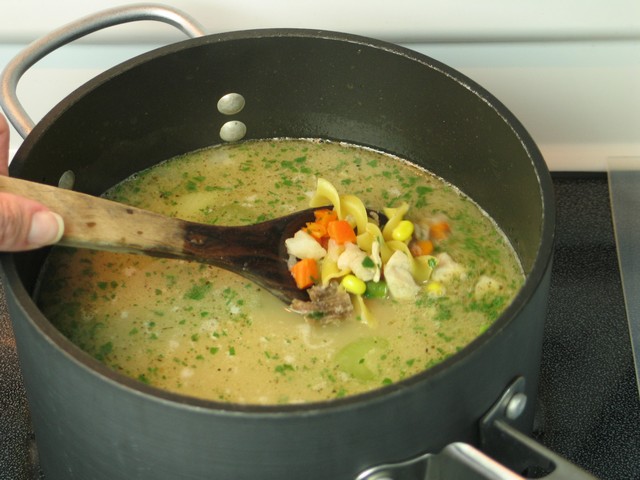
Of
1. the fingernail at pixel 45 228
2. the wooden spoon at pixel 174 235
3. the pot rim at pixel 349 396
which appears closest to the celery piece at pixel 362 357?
the wooden spoon at pixel 174 235

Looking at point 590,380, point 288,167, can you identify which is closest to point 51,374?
point 288,167

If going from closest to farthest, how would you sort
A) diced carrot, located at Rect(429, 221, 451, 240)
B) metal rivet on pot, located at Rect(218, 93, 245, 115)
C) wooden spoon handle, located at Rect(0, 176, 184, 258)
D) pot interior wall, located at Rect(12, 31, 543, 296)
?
wooden spoon handle, located at Rect(0, 176, 184, 258)
pot interior wall, located at Rect(12, 31, 543, 296)
diced carrot, located at Rect(429, 221, 451, 240)
metal rivet on pot, located at Rect(218, 93, 245, 115)

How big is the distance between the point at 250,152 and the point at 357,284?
50 cm

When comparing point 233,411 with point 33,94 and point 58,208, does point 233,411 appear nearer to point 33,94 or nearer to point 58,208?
point 58,208

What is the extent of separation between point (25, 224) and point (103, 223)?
156 mm

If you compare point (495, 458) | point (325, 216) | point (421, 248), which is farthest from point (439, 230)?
→ point (495, 458)

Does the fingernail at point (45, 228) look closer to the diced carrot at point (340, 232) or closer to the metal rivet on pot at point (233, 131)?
the diced carrot at point (340, 232)

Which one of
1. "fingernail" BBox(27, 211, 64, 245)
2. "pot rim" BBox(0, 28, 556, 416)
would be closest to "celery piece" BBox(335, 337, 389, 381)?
"pot rim" BBox(0, 28, 556, 416)

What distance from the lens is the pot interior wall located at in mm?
1586

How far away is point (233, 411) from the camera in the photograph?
1.04 metres

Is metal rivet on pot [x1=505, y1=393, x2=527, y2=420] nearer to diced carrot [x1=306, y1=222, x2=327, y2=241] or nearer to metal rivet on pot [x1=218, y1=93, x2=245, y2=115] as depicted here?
diced carrot [x1=306, y1=222, x2=327, y2=241]

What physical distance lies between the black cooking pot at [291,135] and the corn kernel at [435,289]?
0.50 ft

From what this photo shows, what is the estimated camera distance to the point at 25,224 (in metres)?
1.26

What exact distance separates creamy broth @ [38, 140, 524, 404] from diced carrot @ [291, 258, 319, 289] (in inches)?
2.3
